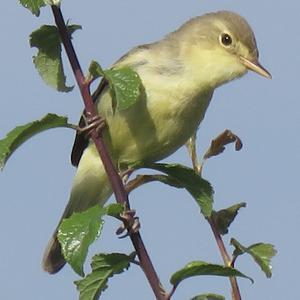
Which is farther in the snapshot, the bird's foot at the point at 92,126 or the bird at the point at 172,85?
the bird at the point at 172,85

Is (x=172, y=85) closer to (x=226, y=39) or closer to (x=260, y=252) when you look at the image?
(x=226, y=39)

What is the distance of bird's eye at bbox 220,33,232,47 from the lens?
5.10 metres

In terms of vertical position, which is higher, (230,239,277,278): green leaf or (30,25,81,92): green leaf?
(30,25,81,92): green leaf

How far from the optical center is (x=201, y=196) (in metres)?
3.17

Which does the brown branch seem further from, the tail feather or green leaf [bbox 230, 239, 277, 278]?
the tail feather

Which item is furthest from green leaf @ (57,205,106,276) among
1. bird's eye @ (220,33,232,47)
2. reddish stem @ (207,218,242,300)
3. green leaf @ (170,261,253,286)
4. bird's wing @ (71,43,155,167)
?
bird's eye @ (220,33,232,47)

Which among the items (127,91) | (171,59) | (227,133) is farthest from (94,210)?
(171,59)

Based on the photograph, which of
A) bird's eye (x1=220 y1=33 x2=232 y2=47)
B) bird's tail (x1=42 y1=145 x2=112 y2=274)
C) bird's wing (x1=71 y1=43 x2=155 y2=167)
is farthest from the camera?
bird's tail (x1=42 y1=145 x2=112 y2=274)

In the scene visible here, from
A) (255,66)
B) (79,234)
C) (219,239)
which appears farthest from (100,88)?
(79,234)

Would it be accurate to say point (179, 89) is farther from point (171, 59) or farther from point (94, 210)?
point (94, 210)

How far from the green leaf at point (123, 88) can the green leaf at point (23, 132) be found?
0.71 ft

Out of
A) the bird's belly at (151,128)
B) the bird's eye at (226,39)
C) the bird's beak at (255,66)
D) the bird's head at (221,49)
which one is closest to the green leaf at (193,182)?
the bird's belly at (151,128)

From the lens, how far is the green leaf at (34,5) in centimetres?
267

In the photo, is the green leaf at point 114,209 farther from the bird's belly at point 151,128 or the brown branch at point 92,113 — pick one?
the bird's belly at point 151,128
